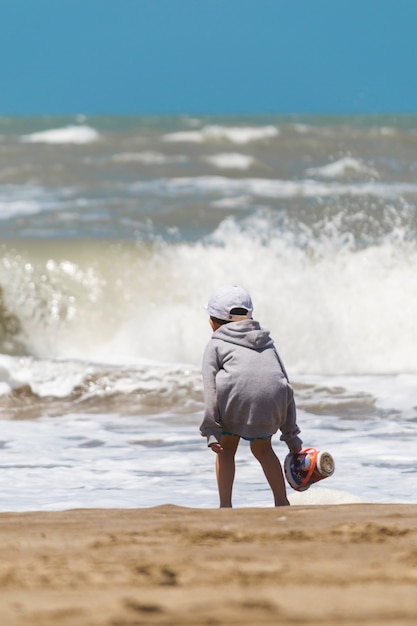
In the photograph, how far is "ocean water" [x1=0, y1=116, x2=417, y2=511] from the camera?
5832mm

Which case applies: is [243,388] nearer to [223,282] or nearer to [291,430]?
[291,430]

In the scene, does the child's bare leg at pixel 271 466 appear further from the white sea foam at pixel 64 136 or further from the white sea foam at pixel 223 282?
the white sea foam at pixel 64 136

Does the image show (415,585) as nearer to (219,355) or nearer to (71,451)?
(219,355)

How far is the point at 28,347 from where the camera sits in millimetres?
10023

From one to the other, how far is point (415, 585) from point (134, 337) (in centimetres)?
769

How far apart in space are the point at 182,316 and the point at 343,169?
9199mm

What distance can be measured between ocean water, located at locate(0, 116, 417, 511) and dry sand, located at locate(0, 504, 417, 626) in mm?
1121

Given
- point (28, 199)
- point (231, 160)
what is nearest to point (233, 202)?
point (28, 199)

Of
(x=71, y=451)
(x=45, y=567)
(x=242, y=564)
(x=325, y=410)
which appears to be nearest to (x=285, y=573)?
(x=242, y=564)

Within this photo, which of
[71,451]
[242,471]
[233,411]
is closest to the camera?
[233,411]

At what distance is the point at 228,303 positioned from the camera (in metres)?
4.39

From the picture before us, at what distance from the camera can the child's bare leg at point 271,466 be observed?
4.32 m

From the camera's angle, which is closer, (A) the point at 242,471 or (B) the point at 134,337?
(A) the point at 242,471

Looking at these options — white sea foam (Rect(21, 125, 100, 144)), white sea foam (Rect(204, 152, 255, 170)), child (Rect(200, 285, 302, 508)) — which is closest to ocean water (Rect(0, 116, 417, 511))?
white sea foam (Rect(204, 152, 255, 170))
